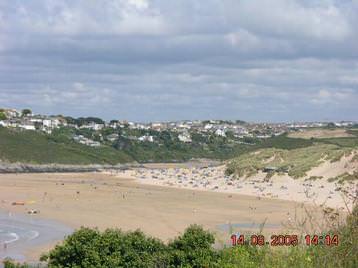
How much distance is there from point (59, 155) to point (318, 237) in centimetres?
11171

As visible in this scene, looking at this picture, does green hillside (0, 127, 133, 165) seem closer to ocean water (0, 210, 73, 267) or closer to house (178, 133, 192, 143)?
house (178, 133, 192, 143)

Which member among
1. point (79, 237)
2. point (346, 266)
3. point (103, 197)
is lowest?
point (103, 197)

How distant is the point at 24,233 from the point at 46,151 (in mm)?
87215

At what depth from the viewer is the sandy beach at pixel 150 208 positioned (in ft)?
114

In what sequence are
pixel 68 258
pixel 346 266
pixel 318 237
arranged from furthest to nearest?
pixel 68 258 < pixel 318 237 < pixel 346 266

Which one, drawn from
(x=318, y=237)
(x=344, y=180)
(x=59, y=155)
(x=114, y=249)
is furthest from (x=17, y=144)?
(x=318, y=237)

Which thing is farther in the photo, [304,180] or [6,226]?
[304,180]

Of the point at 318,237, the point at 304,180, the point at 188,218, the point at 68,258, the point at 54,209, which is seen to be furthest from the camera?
the point at 304,180

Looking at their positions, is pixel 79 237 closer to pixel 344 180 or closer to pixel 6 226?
pixel 6 226

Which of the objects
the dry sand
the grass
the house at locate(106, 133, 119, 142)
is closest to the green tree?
the dry sand

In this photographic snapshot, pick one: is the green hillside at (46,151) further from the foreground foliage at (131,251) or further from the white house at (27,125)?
the foreground foliage at (131,251)

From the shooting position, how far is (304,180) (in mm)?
60094

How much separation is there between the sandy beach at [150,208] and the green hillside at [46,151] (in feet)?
152

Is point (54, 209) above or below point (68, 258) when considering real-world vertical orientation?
below
